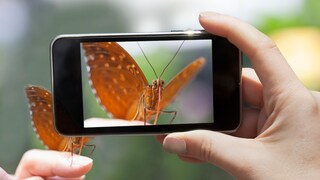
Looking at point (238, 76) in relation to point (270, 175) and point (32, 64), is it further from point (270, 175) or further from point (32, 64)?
point (32, 64)

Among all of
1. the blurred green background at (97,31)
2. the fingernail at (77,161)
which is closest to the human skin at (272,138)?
the fingernail at (77,161)

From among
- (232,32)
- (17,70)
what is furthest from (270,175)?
(17,70)

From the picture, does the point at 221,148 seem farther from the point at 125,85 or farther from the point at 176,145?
the point at 125,85

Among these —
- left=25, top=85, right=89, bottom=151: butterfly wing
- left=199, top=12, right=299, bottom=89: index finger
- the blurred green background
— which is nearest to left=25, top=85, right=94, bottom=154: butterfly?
left=25, top=85, right=89, bottom=151: butterfly wing

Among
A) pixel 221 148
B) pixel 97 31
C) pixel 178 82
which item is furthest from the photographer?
pixel 97 31

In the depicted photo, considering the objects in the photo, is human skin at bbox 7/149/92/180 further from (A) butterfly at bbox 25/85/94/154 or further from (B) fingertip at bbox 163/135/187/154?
(B) fingertip at bbox 163/135/187/154

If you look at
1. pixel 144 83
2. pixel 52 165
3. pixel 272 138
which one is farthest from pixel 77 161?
pixel 272 138

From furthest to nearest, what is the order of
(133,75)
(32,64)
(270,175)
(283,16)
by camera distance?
(283,16) < (32,64) < (133,75) < (270,175)
